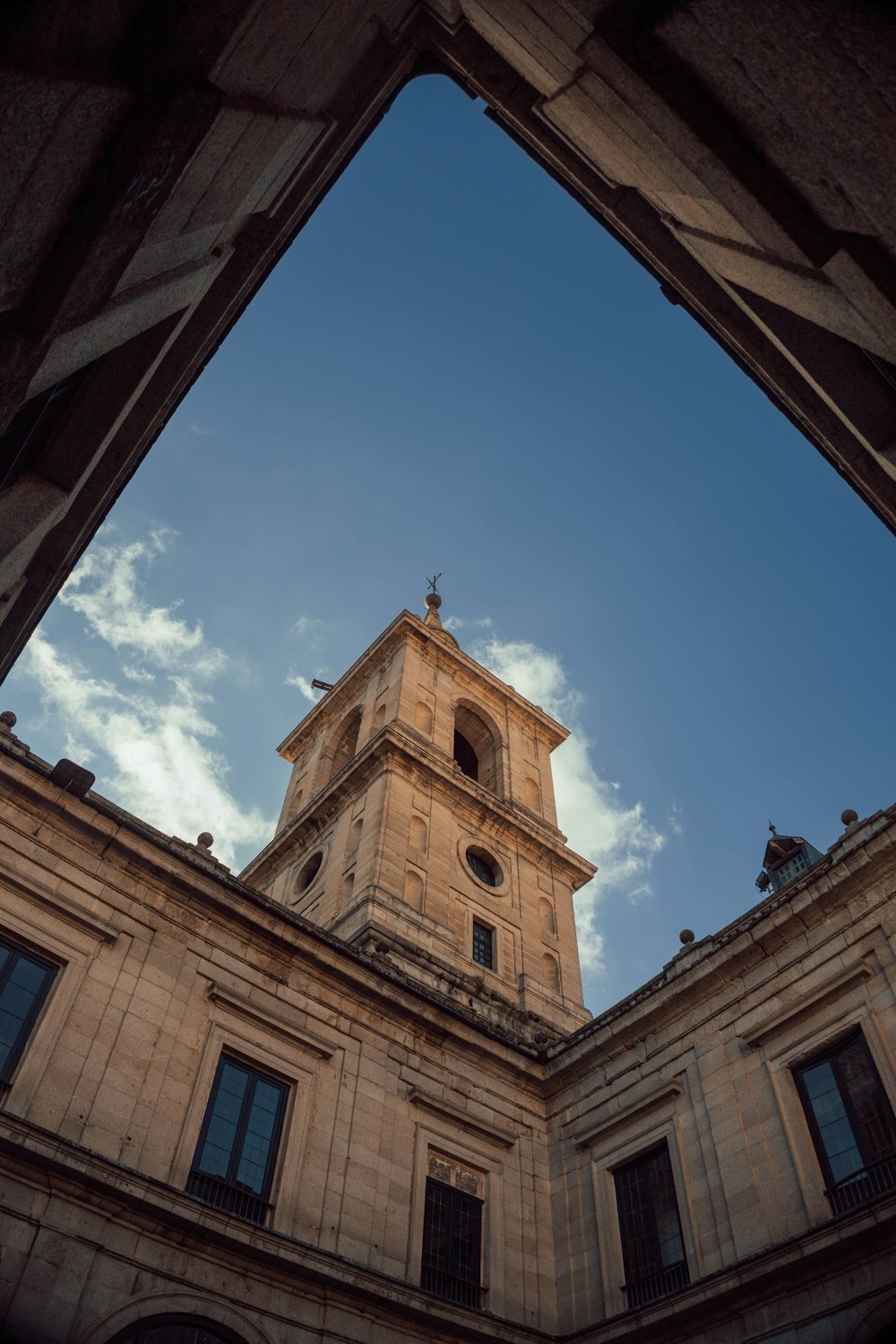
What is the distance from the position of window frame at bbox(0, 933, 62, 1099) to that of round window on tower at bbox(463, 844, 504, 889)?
61.8 feet

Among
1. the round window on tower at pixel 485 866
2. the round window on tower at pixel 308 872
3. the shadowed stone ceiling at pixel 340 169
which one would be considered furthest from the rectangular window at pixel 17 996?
the round window on tower at pixel 485 866

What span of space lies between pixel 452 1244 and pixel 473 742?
24.2m

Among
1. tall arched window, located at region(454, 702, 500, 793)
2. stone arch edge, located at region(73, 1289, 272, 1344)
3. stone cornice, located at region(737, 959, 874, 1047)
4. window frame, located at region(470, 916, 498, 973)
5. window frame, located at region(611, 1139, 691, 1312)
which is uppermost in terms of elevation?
tall arched window, located at region(454, 702, 500, 793)

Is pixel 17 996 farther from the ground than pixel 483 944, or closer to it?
closer to it

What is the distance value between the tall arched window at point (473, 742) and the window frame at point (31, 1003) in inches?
978

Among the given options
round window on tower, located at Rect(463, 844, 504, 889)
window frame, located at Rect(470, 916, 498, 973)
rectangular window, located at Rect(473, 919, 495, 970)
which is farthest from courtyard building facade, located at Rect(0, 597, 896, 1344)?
round window on tower, located at Rect(463, 844, 504, 889)

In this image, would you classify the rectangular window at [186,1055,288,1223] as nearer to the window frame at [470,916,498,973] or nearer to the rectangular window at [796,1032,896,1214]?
the rectangular window at [796,1032,896,1214]

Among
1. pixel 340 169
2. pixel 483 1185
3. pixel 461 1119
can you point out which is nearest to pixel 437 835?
pixel 461 1119

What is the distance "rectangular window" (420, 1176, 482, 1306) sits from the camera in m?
15.9

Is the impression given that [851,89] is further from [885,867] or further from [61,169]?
[885,867]

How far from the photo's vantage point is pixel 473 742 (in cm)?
3975

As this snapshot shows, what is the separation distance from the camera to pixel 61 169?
3775mm

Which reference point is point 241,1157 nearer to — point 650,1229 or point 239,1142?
point 239,1142

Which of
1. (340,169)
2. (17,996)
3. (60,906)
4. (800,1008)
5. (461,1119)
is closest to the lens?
(340,169)
